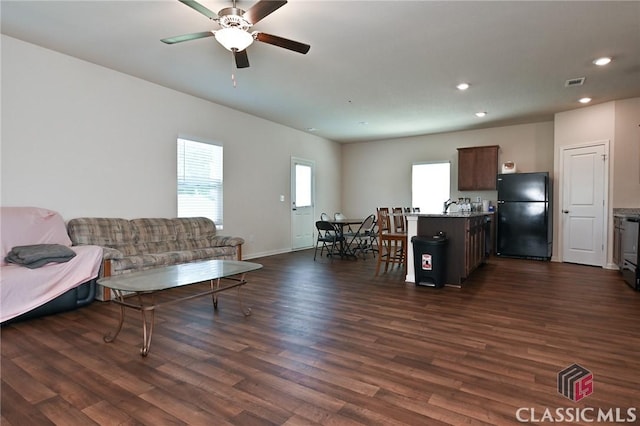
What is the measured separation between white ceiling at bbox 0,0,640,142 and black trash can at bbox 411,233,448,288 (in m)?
2.13

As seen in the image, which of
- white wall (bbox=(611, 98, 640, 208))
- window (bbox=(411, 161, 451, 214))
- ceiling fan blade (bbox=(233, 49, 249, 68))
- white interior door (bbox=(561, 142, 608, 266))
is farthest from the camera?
window (bbox=(411, 161, 451, 214))

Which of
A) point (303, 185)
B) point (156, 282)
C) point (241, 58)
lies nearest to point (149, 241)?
point (156, 282)

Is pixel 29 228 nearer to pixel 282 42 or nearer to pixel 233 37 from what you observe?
pixel 233 37

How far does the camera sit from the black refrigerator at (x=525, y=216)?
611 cm

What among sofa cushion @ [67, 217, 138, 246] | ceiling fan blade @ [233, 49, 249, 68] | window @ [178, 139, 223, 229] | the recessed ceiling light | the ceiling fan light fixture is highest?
the recessed ceiling light

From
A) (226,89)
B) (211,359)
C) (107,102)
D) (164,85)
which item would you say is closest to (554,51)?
(226,89)

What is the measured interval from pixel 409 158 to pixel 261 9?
6.44 meters

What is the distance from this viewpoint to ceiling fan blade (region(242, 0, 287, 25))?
2.36 metres

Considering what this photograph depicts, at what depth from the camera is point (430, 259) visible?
4.21 m

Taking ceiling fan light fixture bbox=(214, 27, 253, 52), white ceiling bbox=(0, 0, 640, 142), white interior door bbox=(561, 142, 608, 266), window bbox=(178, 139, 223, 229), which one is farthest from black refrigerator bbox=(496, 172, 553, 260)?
ceiling fan light fixture bbox=(214, 27, 253, 52)

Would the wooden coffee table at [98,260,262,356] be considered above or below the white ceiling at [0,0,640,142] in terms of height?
below

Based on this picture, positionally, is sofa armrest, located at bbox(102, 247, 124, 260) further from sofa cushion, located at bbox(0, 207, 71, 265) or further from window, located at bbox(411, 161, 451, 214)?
window, located at bbox(411, 161, 451, 214)

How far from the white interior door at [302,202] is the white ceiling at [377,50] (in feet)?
6.83

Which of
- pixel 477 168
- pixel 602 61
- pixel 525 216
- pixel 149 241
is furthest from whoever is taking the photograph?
pixel 477 168
